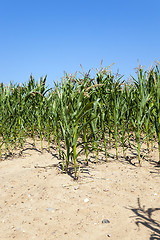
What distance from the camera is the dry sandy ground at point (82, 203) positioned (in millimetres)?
1901

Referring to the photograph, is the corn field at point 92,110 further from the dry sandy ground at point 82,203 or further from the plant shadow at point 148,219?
the plant shadow at point 148,219

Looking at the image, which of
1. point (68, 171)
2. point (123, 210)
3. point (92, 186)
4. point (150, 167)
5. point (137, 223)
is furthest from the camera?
point (150, 167)

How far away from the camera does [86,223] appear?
78.4 inches

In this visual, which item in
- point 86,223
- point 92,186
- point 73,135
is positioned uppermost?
point 73,135

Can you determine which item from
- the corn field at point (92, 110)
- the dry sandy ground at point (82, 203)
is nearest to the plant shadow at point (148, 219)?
the dry sandy ground at point (82, 203)

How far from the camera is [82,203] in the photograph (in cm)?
229

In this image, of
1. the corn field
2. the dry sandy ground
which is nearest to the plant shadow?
the dry sandy ground

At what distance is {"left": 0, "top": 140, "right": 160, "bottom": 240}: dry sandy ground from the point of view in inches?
74.9

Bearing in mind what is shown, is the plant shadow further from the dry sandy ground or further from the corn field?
the corn field

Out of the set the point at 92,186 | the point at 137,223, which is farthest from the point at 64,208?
the point at 137,223

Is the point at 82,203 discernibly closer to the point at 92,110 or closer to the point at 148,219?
the point at 148,219

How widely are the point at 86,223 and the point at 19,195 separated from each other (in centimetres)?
90

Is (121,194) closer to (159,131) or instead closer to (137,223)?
(137,223)

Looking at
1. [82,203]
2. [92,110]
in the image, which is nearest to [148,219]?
[82,203]
